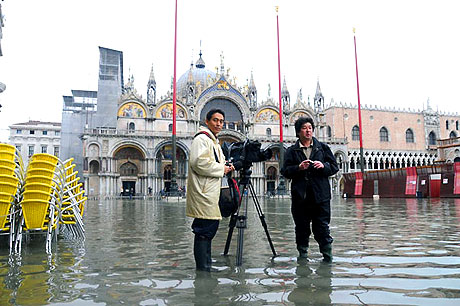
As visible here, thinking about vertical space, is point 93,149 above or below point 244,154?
above

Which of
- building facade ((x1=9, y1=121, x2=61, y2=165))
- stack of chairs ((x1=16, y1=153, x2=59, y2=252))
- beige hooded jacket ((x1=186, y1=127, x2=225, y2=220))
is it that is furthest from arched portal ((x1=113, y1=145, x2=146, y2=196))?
beige hooded jacket ((x1=186, y1=127, x2=225, y2=220))

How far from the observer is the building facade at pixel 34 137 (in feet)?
205

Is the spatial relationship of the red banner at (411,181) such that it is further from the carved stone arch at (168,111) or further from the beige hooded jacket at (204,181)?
the carved stone arch at (168,111)

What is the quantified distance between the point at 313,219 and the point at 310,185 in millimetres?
358

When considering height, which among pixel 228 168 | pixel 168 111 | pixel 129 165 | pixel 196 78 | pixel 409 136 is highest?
pixel 196 78

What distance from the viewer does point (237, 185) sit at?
163 inches

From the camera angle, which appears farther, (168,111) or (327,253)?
(168,111)

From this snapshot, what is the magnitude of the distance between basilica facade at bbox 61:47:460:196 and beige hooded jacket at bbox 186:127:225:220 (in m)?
29.5

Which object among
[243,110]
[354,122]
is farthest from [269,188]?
[354,122]

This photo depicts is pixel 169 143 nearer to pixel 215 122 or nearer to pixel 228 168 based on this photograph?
pixel 215 122

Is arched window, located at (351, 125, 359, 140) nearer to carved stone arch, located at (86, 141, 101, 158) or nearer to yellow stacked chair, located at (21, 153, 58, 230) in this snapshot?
carved stone arch, located at (86, 141, 101, 158)

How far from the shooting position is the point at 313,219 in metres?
4.08

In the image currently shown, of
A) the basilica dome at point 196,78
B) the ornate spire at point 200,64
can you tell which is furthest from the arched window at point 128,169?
the ornate spire at point 200,64

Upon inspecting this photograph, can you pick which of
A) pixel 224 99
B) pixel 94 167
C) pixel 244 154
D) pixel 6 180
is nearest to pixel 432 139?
pixel 224 99
